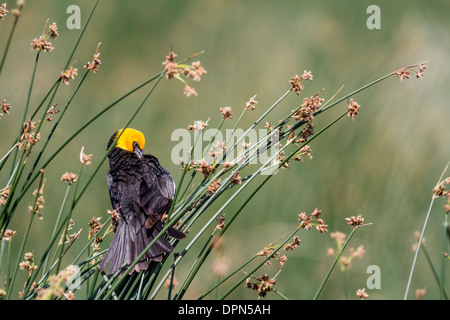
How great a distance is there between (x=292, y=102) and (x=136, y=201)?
79.9 inches

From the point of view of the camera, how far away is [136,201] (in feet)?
9.76

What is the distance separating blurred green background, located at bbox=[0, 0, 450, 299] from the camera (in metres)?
3.85

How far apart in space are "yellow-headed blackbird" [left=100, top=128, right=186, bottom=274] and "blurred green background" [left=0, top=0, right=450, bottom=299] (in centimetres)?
91

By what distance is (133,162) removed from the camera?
10.3 ft

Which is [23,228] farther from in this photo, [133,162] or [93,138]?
[133,162]

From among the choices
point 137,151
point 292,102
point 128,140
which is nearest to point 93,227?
point 137,151

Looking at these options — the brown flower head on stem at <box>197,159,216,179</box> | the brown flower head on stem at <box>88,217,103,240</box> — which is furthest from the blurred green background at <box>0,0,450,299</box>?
the brown flower head on stem at <box>197,159,216,179</box>

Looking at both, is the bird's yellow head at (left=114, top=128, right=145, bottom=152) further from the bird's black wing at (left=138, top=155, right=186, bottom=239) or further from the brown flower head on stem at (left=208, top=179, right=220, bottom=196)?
the brown flower head on stem at (left=208, top=179, right=220, bottom=196)

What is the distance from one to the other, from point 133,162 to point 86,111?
6.63 ft

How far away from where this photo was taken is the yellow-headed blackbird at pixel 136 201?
2354 mm

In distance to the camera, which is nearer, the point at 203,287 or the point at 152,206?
the point at 152,206

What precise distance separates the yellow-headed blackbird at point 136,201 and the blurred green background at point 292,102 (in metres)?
0.91
